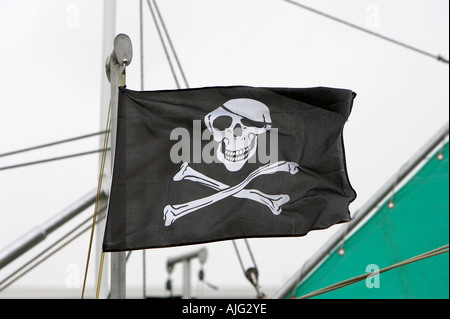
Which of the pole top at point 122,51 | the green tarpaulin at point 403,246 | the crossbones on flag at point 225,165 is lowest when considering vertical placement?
the crossbones on flag at point 225,165

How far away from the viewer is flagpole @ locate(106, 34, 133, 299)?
22.2ft

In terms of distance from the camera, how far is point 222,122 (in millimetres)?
7098

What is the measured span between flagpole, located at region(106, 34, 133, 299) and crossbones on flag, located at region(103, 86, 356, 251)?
0.15 m

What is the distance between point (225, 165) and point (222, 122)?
0.30m

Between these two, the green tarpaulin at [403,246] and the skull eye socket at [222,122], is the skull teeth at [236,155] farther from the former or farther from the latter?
the green tarpaulin at [403,246]

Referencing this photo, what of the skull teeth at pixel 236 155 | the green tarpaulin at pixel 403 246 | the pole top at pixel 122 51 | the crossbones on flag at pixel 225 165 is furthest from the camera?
the green tarpaulin at pixel 403 246

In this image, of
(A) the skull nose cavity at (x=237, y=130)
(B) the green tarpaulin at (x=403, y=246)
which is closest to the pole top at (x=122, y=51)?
(A) the skull nose cavity at (x=237, y=130)

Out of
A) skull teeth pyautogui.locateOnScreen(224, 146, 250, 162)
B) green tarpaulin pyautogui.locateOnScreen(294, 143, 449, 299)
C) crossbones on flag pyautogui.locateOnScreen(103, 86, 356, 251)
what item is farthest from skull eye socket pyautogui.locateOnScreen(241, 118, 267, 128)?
green tarpaulin pyautogui.locateOnScreen(294, 143, 449, 299)

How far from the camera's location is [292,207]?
710 cm

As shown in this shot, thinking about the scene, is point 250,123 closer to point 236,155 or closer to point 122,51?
point 236,155

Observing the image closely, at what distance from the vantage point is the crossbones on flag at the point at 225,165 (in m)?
6.73

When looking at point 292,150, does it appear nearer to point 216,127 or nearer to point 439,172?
point 216,127
